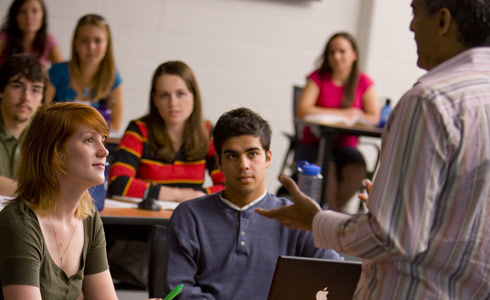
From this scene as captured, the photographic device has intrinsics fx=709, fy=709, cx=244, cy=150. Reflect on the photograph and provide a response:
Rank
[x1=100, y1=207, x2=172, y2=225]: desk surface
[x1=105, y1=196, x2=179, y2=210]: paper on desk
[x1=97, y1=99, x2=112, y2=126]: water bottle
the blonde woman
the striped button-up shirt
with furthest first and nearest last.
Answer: the blonde woman → [x1=97, y1=99, x2=112, y2=126]: water bottle → [x1=105, y1=196, x2=179, y2=210]: paper on desk → [x1=100, y1=207, x2=172, y2=225]: desk surface → the striped button-up shirt

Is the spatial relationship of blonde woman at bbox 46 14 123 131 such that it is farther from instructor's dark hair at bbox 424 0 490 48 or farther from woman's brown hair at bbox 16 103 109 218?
instructor's dark hair at bbox 424 0 490 48

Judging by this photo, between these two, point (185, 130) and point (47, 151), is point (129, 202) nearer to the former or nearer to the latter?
point (185, 130)

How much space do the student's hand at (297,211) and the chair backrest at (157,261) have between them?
78 cm

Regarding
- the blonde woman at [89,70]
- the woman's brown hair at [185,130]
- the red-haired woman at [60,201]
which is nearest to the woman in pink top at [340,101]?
the blonde woman at [89,70]

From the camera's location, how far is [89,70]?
3996 mm

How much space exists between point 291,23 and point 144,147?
282 centimetres

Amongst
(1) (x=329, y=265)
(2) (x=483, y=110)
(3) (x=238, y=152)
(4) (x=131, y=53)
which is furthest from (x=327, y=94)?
(2) (x=483, y=110)

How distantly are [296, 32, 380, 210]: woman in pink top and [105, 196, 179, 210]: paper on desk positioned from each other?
7.01ft

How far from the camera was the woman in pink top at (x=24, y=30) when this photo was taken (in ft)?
14.5

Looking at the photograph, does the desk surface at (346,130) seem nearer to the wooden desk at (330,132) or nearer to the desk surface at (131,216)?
the wooden desk at (330,132)

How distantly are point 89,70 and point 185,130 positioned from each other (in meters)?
1.27

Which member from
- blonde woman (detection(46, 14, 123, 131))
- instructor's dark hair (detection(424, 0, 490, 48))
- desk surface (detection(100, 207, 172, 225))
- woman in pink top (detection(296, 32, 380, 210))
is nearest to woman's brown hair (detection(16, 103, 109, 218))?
desk surface (detection(100, 207, 172, 225))

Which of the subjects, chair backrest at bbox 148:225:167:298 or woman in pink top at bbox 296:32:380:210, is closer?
chair backrest at bbox 148:225:167:298

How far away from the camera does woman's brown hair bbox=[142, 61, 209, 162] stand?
2916 mm
